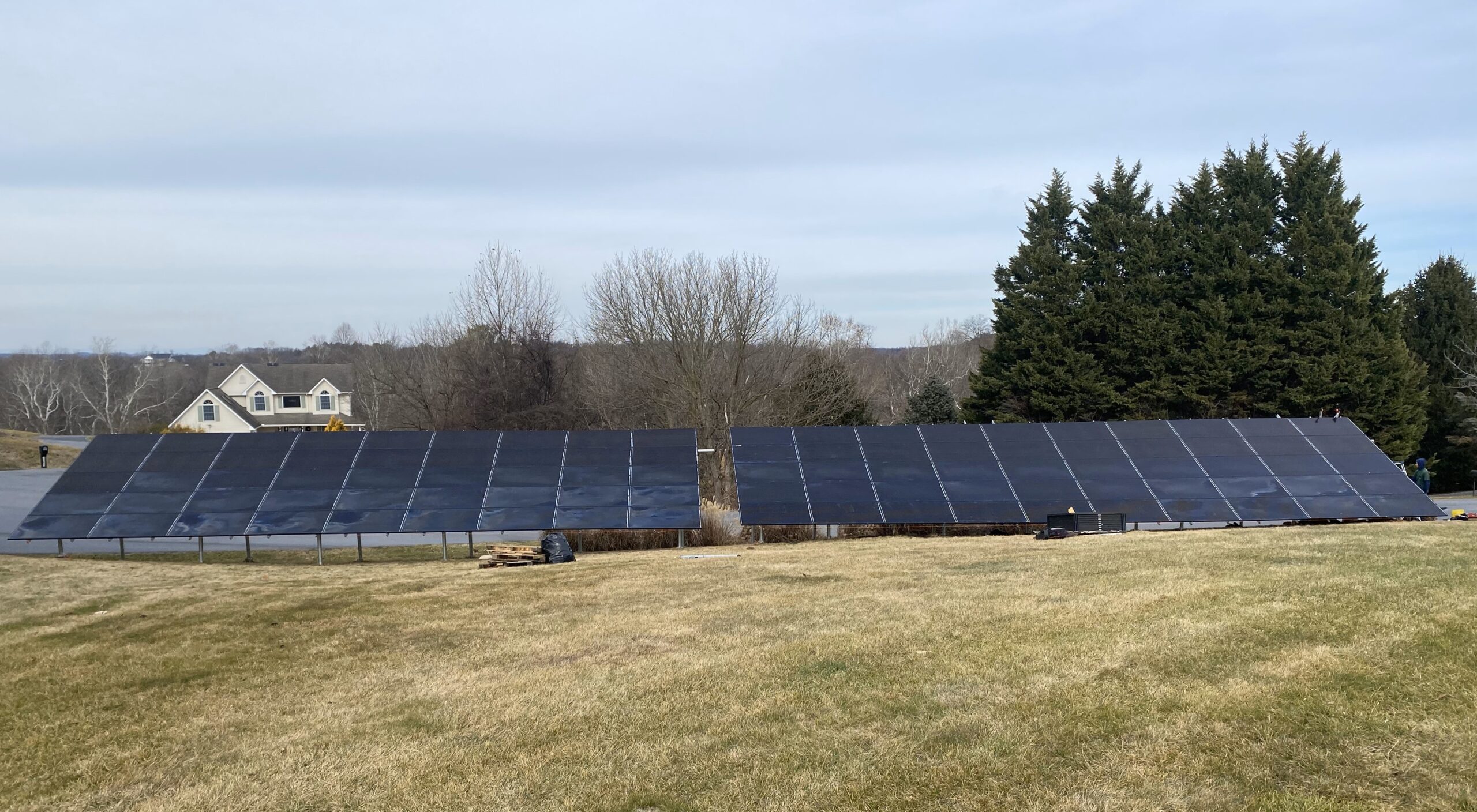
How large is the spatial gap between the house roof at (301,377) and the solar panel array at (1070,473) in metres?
76.1

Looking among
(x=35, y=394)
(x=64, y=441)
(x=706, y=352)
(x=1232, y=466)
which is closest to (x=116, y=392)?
(x=35, y=394)

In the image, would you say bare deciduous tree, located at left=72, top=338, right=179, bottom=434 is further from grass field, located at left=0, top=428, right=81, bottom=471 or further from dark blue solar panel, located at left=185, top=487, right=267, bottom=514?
dark blue solar panel, located at left=185, top=487, right=267, bottom=514

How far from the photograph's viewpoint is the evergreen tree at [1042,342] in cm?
4181

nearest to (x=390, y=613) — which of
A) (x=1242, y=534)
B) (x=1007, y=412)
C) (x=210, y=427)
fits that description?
(x=1242, y=534)

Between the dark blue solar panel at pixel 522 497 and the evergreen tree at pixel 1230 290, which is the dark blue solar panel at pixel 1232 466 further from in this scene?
the evergreen tree at pixel 1230 290

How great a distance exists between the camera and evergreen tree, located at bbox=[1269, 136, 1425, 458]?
37531mm

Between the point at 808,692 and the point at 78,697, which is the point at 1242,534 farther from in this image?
the point at 78,697

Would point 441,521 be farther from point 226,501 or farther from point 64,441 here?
point 64,441

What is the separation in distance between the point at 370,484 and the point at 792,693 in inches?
540

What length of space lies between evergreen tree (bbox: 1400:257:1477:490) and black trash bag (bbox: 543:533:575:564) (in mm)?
38862

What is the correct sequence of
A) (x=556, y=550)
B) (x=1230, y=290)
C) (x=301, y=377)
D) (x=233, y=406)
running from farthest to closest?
(x=301, y=377) < (x=233, y=406) < (x=1230, y=290) < (x=556, y=550)

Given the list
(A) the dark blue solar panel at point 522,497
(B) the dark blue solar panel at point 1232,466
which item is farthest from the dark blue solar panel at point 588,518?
(B) the dark blue solar panel at point 1232,466

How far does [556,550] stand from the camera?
59.3 feet

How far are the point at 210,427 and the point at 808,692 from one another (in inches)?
3121
